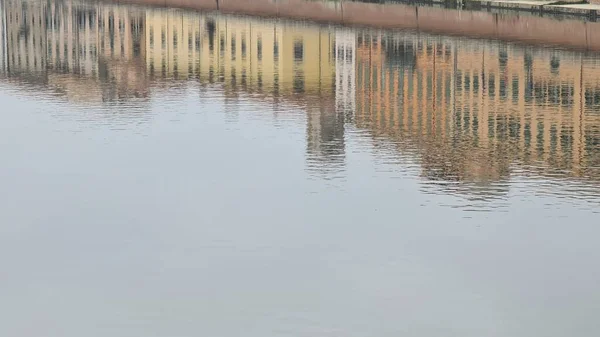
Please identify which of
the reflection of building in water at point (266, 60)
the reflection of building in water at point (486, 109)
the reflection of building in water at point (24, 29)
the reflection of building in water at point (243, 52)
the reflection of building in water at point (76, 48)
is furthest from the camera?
the reflection of building in water at point (24, 29)

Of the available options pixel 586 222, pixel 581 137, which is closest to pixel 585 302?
pixel 586 222

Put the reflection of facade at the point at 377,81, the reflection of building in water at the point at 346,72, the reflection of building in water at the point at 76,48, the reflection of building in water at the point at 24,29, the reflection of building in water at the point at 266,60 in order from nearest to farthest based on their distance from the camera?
the reflection of facade at the point at 377,81 → the reflection of building in water at the point at 266,60 → the reflection of building in water at the point at 76,48 → the reflection of building in water at the point at 346,72 → the reflection of building in water at the point at 24,29

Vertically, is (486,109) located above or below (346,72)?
above

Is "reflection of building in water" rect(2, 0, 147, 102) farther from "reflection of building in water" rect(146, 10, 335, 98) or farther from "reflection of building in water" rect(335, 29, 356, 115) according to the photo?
"reflection of building in water" rect(335, 29, 356, 115)

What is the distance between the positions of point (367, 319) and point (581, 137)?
747 inches

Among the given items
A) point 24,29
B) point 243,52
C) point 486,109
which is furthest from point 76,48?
point 24,29

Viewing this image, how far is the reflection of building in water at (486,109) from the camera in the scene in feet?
118

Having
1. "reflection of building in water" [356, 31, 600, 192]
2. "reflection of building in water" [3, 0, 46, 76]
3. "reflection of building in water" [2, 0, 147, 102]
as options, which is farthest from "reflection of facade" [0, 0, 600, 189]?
"reflection of building in water" [3, 0, 46, 76]

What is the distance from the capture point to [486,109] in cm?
4888

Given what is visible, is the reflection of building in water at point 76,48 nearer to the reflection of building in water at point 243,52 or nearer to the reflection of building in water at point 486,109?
the reflection of building in water at point 243,52

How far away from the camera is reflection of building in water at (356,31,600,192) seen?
3609 cm

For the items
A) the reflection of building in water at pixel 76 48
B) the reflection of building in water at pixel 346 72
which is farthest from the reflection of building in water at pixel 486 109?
the reflection of building in water at pixel 76 48

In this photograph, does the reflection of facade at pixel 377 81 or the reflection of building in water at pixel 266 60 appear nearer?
the reflection of facade at pixel 377 81

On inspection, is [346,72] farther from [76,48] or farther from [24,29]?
[24,29]
